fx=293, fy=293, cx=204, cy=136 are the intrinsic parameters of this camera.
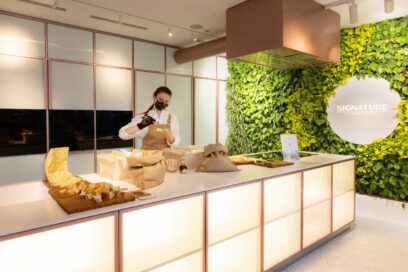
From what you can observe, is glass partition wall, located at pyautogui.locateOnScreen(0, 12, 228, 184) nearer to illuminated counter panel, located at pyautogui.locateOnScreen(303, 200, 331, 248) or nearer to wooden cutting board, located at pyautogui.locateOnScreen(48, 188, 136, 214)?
wooden cutting board, located at pyautogui.locateOnScreen(48, 188, 136, 214)

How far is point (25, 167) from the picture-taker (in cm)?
449

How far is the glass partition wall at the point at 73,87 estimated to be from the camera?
4.32 metres

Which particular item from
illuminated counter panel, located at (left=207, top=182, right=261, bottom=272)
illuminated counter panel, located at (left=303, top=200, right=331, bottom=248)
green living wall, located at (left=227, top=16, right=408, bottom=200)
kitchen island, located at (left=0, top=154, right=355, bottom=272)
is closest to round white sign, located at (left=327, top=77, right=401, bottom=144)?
green living wall, located at (left=227, top=16, right=408, bottom=200)

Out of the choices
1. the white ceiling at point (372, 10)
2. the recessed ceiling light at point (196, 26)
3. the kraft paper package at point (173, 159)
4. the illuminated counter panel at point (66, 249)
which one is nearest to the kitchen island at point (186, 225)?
the illuminated counter panel at point (66, 249)

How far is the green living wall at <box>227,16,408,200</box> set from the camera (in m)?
4.02

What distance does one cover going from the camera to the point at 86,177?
7.41 feet

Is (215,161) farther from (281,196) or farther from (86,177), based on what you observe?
(86,177)

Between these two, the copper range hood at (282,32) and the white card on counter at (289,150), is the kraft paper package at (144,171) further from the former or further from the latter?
the copper range hood at (282,32)

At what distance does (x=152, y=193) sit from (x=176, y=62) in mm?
4697

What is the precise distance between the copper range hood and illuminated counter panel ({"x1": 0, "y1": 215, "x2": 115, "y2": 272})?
2.71 m

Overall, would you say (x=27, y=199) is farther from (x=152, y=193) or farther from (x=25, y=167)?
(x=25, y=167)

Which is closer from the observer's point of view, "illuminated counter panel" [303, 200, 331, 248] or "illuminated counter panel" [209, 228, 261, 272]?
"illuminated counter panel" [209, 228, 261, 272]

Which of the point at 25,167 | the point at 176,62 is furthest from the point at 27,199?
the point at 176,62

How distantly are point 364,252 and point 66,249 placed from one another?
3041 millimetres
